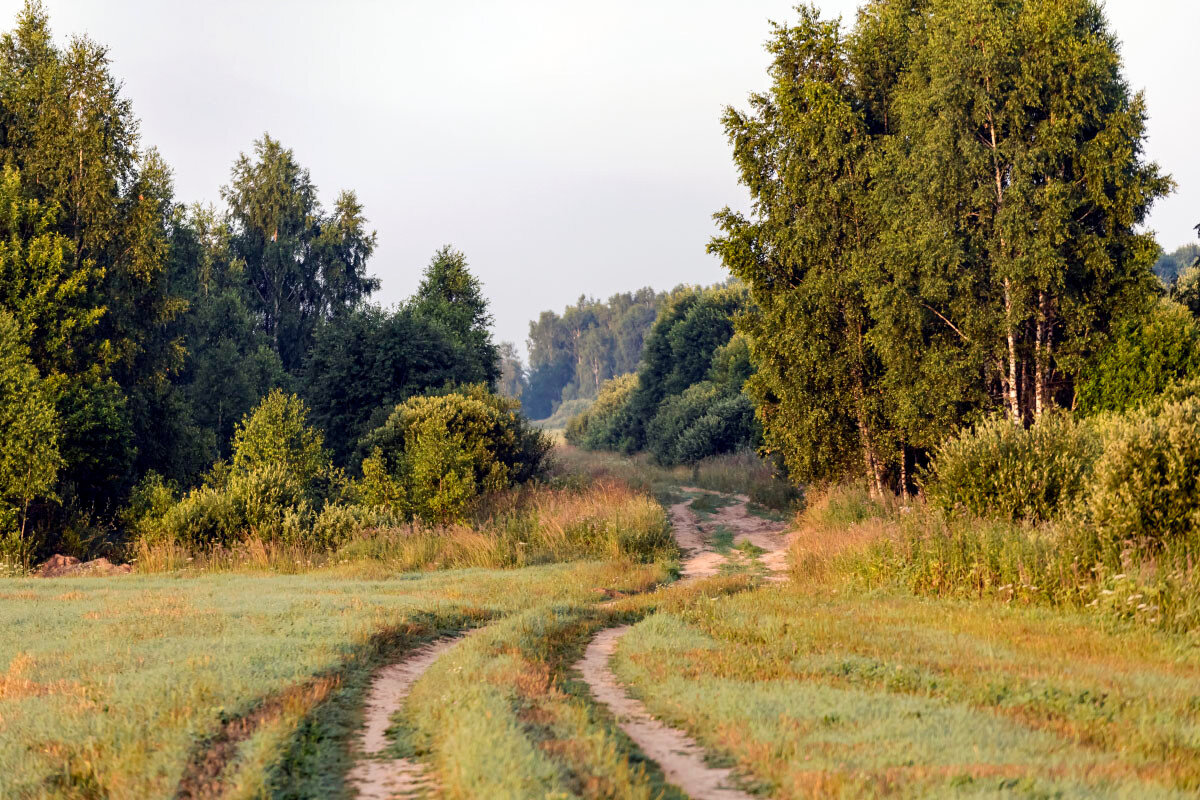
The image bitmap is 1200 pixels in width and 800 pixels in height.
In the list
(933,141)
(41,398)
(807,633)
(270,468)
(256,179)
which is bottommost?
(807,633)

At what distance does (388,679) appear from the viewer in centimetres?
1026

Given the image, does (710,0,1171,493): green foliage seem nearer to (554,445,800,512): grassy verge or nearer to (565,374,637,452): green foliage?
(554,445,800,512): grassy verge

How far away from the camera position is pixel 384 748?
7.52 metres

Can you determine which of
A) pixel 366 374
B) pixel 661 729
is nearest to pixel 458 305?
pixel 366 374

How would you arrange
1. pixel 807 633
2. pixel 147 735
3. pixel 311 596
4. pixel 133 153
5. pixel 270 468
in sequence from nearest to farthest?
pixel 147 735
pixel 807 633
pixel 311 596
pixel 270 468
pixel 133 153

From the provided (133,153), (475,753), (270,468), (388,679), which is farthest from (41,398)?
(475,753)

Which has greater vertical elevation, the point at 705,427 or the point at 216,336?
the point at 216,336

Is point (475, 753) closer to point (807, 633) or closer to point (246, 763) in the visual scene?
point (246, 763)

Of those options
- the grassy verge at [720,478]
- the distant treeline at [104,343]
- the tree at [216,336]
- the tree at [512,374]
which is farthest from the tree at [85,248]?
the tree at [512,374]

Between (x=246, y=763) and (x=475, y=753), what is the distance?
67.9 inches

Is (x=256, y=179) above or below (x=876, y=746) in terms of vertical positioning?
above

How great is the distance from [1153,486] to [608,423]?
64.6 m

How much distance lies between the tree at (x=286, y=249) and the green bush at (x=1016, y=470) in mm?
46699

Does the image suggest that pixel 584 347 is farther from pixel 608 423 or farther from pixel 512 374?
pixel 608 423
